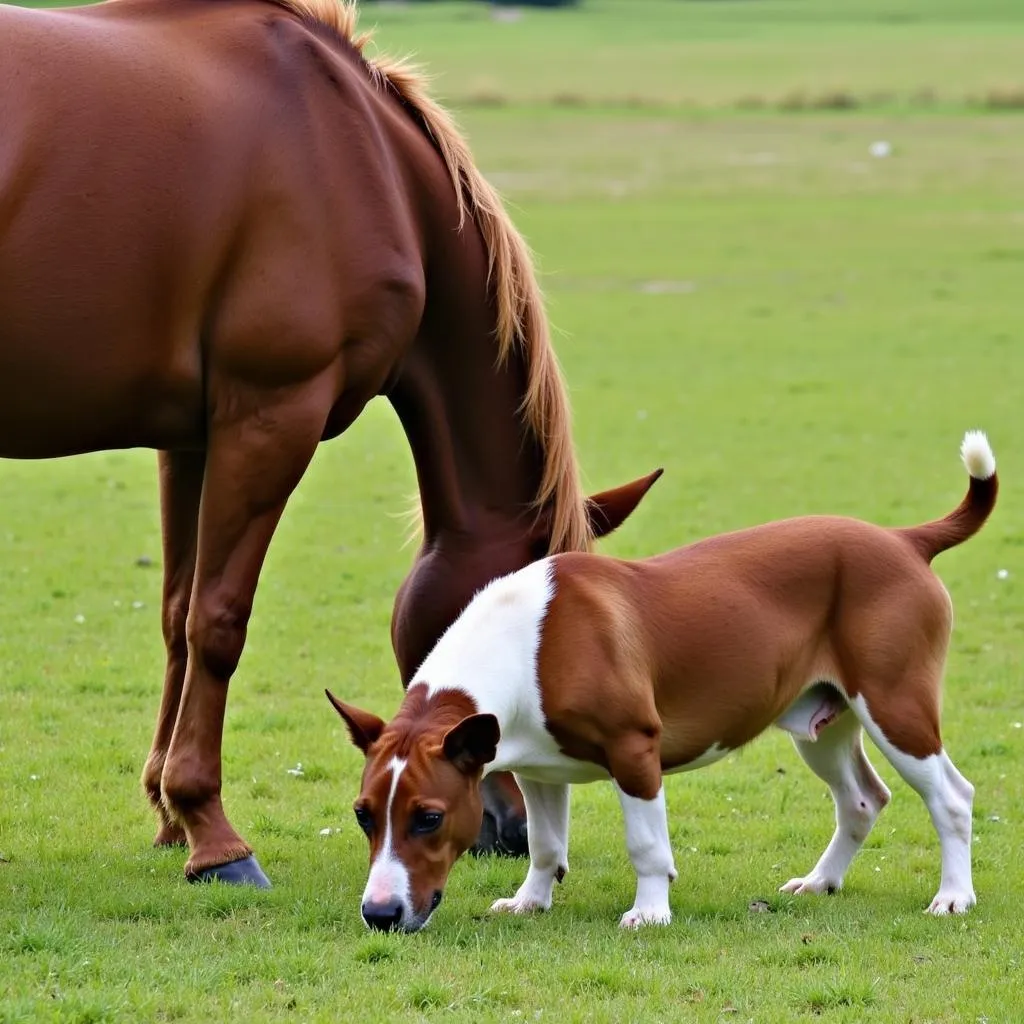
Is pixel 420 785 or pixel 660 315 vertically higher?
pixel 420 785

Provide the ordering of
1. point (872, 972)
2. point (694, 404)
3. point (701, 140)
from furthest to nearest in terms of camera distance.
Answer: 1. point (701, 140)
2. point (694, 404)
3. point (872, 972)

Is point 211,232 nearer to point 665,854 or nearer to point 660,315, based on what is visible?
point 665,854

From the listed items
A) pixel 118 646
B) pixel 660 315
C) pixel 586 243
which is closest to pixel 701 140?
pixel 586 243

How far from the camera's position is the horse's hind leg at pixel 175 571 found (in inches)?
291

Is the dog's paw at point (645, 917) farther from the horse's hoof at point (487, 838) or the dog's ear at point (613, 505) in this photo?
the dog's ear at point (613, 505)

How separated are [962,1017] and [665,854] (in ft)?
4.29

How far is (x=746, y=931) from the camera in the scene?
598 centimetres

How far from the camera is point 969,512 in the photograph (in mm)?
6742

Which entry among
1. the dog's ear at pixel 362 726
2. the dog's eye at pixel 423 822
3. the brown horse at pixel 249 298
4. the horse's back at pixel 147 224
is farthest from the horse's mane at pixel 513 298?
the dog's eye at pixel 423 822

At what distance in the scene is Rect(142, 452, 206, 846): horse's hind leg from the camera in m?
7.38

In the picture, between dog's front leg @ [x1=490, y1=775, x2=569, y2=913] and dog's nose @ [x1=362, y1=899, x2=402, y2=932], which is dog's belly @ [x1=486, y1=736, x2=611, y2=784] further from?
dog's nose @ [x1=362, y1=899, x2=402, y2=932]

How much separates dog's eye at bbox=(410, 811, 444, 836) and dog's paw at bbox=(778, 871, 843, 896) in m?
1.68

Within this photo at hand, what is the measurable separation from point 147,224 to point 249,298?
0.45 m

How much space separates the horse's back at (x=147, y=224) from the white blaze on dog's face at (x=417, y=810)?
5.05ft
